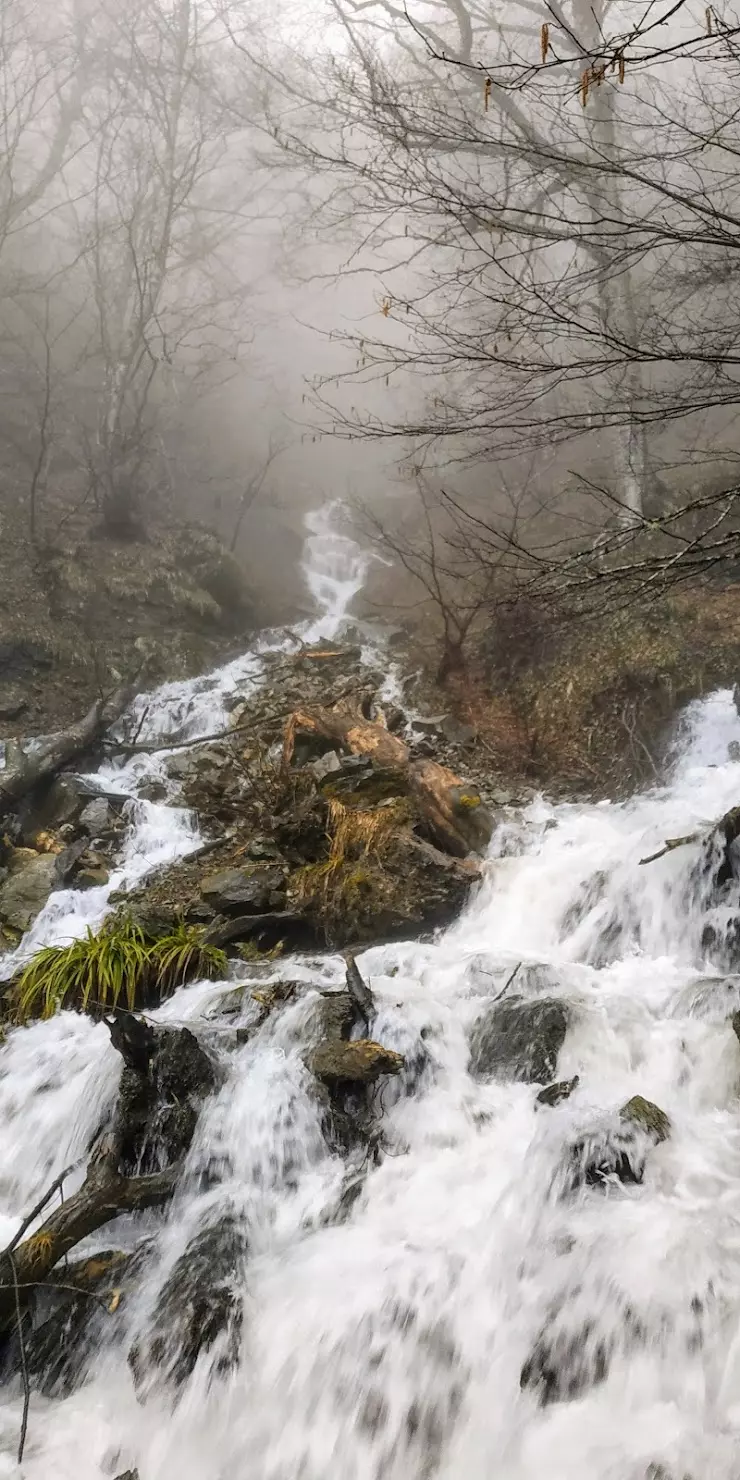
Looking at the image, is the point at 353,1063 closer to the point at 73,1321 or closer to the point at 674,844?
the point at 73,1321

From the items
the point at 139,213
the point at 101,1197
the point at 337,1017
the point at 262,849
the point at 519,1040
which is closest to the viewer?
the point at 101,1197

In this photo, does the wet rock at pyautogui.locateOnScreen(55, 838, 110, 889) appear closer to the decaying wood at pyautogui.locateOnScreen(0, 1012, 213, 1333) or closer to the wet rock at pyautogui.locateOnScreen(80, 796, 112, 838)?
the wet rock at pyautogui.locateOnScreen(80, 796, 112, 838)

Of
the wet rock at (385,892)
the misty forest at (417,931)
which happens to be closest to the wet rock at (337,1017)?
the misty forest at (417,931)

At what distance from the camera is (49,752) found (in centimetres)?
813

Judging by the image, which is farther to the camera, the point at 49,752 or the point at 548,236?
the point at 49,752

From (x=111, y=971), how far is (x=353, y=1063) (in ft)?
6.73

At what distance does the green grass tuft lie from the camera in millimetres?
5109

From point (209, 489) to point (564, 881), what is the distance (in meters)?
15.4

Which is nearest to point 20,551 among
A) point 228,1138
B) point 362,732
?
point 362,732

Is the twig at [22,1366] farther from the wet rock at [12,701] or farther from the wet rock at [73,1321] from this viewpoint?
the wet rock at [12,701]

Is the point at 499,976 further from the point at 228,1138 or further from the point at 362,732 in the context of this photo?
the point at 362,732

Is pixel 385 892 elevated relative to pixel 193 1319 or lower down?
elevated

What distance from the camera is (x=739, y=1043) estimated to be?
3947 millimetres

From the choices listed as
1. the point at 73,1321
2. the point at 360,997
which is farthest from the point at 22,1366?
the point at 360,997
